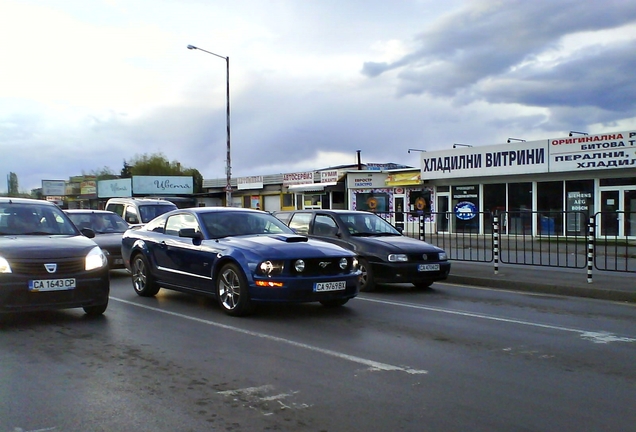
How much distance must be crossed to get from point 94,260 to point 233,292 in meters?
1.89

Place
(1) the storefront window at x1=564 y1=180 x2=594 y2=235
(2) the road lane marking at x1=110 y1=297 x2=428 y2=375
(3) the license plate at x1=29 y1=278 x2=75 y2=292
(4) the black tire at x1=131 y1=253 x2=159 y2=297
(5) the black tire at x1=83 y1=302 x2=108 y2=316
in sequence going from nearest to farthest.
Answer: (2) the road lane marking at x1=110 y1=297 x2=428 y2=375 → (3) the license plate at x1=29 y1=278 x2=75 y2=292 → (5) the black tire at x1=83 y1=302 x2=108 y2=316 → (4) the black tire at x1=131 y1=253 x2=159 y2=297 → (1) the storefront window at x1=564 y1=180 x2=594 y2=235

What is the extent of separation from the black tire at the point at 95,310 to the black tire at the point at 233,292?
1.55 meters

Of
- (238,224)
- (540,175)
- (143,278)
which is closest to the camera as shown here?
(238,224)

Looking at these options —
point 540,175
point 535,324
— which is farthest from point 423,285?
point 540,175

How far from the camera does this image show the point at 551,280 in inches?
509

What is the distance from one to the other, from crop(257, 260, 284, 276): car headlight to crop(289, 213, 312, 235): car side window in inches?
183

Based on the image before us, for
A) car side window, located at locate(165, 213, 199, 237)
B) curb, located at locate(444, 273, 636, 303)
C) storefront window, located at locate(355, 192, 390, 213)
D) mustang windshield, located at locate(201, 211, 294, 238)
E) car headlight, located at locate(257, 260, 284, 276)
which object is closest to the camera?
car headlight, located at locate(257, 260, 284, 276)

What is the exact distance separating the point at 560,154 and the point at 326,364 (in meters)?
22.5

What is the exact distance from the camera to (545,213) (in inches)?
571

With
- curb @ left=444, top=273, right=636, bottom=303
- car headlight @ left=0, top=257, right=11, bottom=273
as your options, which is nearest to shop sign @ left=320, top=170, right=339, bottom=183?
curb @ left=444, top=273, right=636, bottom=303

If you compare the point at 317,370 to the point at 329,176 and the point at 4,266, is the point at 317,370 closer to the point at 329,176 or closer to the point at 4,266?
the point at 4,266

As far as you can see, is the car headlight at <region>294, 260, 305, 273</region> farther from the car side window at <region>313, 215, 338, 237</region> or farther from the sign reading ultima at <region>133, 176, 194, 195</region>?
the sign reading ultima at <region>133, 176, 194, 195</region>

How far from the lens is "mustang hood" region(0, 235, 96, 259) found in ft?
25.7

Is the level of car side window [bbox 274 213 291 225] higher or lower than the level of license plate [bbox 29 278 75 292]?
higher
